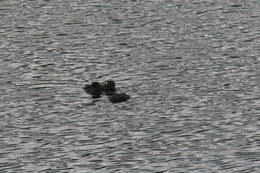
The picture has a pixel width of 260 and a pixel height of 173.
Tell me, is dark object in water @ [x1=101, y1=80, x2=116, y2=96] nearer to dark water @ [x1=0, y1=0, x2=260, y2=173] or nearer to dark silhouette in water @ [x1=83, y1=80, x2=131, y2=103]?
dark silhouette in water @ [x1=83, y1=80, x2=131, y2=103]

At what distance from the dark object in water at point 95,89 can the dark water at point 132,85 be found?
0.48 m

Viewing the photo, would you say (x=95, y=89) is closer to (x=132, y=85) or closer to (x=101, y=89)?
(x=101, y=89)

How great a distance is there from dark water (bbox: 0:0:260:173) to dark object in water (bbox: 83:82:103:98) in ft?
1.59

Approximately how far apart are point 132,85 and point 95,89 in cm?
323

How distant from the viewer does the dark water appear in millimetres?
54469

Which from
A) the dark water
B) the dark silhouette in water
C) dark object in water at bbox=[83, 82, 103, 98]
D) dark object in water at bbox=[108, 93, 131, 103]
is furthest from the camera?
the dark silhouette in water

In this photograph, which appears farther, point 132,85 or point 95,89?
point 132,85

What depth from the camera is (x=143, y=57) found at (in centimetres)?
7606

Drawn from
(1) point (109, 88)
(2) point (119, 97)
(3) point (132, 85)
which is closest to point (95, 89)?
(1) point (109, 88)

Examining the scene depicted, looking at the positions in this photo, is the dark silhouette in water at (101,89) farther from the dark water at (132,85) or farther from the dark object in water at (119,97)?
the dark object in water at (119,97)

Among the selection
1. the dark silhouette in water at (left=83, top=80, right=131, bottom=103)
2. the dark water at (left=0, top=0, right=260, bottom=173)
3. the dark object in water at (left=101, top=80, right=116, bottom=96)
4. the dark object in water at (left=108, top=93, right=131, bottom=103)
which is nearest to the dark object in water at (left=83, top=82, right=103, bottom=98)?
the dark silhouette in water at (left=83, top=80, right=131, bottom=103)

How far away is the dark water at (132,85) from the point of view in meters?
54.5

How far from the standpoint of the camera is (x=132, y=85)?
68312 mm

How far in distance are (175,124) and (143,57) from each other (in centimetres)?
1741
